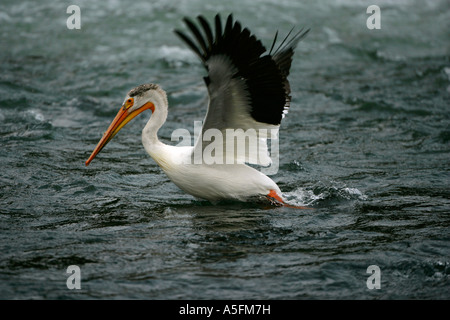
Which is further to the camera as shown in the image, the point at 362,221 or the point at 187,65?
the point at 187,65

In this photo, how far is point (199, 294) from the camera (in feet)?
13.4

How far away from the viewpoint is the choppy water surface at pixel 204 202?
4.32 m

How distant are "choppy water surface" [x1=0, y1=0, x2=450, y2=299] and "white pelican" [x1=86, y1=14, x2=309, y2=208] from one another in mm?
230

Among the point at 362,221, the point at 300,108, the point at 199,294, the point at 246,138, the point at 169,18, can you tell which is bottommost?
the point at 199,294

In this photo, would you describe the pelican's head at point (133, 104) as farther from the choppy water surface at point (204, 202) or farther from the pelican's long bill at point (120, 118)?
the choppy water surface at point (204, 202)

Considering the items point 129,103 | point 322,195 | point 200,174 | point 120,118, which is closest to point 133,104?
point 129,103

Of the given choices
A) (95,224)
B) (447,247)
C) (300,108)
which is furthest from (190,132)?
(447,247)

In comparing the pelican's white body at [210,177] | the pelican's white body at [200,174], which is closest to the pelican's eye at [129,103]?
the pelican's white body at [200,174]

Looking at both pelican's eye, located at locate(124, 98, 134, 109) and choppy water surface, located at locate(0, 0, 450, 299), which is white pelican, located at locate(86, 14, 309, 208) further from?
choppy water surface, located at locate(0, 0, 450, 299)

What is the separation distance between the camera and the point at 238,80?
4883 mm

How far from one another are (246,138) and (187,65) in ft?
20.6

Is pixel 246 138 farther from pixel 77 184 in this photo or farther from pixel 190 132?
pixel 190 132

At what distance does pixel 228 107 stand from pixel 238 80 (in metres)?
0.34

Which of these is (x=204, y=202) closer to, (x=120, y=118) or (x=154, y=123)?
(x=154, y=123)
